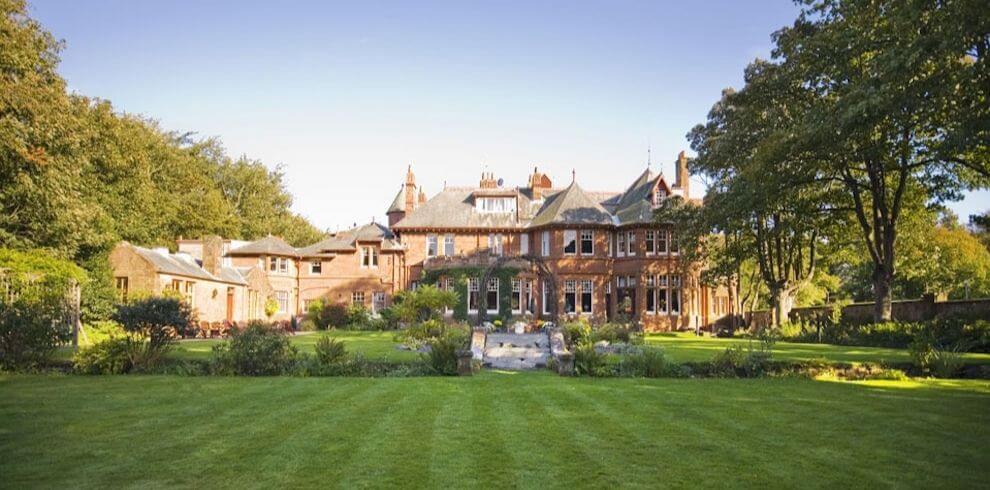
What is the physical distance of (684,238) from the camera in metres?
33.4

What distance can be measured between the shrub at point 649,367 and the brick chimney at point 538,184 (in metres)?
28.4

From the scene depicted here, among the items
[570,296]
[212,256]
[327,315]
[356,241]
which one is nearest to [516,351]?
[570,296]

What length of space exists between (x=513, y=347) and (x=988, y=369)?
13.2 metres

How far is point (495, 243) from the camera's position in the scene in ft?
141

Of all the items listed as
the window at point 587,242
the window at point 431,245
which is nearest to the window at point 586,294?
the window at point 587,242

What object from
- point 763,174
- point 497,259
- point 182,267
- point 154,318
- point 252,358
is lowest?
point 252,358

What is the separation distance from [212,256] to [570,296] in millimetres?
21523

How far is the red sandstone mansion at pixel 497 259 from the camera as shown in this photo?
40.1m

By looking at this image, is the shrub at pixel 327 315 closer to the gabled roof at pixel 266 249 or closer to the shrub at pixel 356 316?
the shrub at pixel 356 316

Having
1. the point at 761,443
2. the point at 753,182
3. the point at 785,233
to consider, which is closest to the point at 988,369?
the point at 753,182

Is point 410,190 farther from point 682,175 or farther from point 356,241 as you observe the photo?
point 682,175

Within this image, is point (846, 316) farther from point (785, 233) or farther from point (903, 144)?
point (903, 144)

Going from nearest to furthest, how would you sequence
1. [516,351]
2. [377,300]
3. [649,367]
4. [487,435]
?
[487,435] → [649,367] → [516,351] → [377,300]

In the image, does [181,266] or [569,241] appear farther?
[569,241]
